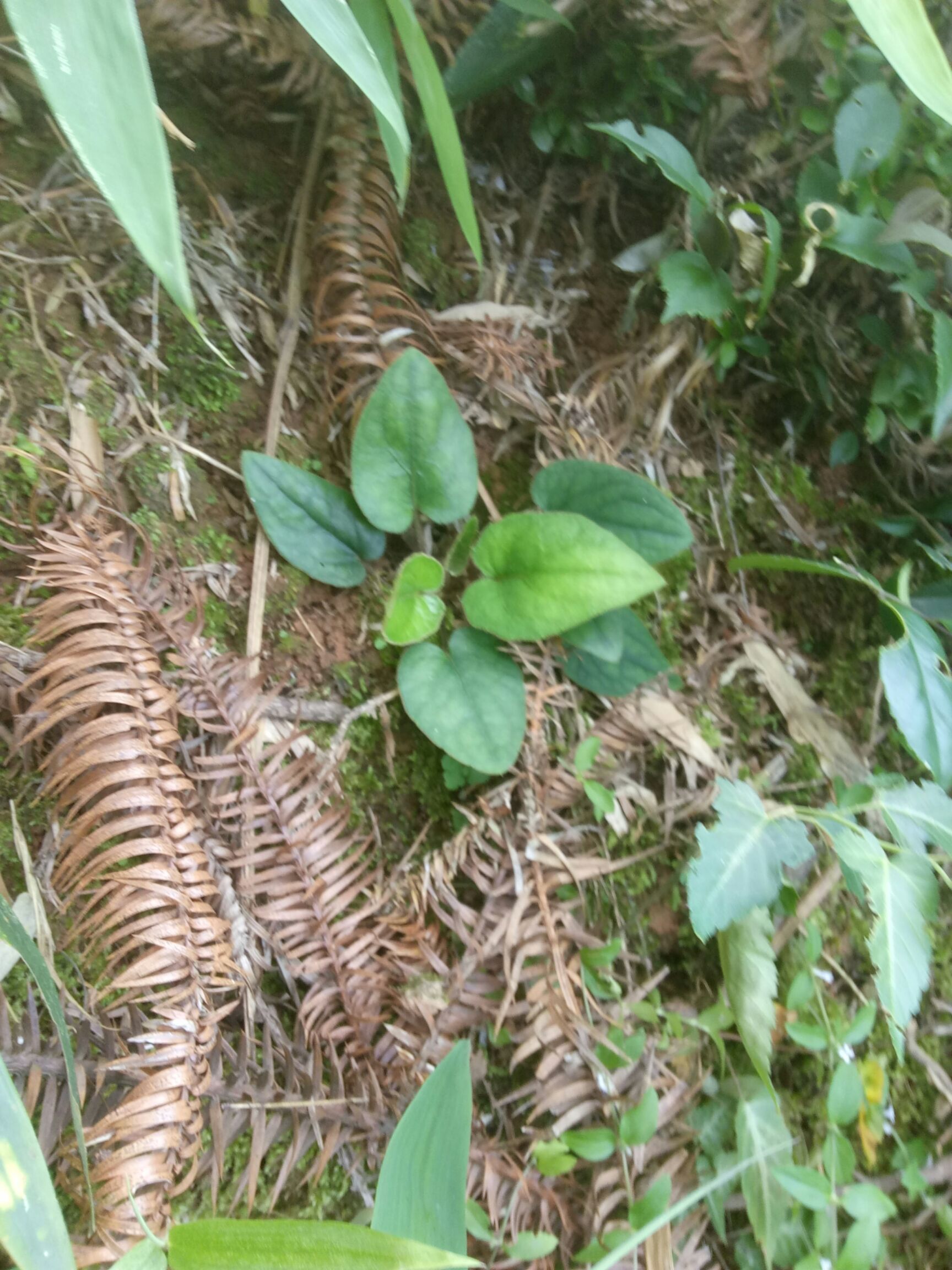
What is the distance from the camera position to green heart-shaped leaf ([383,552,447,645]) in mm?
683

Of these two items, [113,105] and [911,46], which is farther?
[911,46]

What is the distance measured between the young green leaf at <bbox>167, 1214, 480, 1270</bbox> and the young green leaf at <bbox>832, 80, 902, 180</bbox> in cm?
94

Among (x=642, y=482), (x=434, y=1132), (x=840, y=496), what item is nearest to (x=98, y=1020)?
(x=434, y=1132)

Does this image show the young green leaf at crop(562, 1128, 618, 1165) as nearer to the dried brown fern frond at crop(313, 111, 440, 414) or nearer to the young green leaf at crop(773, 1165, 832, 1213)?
the young green leaf at crop(773, 1165, 832, 1213)

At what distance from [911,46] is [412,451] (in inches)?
18.9

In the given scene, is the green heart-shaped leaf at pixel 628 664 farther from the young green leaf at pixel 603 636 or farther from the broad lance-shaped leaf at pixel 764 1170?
the broad lance-shaped leaf at pixel 764 1170

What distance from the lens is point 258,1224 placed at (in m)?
0.41

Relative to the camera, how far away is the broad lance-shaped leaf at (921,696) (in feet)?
2.27

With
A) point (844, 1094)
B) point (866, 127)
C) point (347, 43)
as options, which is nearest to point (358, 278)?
point (347, 43)

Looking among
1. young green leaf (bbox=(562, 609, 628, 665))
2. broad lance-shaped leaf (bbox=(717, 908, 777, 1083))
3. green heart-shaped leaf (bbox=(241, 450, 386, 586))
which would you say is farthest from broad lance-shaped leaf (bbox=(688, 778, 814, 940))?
green heart-shaped leaf (bbox=(241, 450, 386, 586))

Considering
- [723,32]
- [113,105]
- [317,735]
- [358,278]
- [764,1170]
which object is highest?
[723,32]

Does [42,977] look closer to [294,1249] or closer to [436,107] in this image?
[294,1249]

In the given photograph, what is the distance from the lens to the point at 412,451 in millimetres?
716

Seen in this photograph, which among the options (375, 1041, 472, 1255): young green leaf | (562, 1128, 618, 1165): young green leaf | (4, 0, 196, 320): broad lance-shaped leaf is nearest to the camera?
(4, 0, 196, 320): broad lance-shaped leaf
